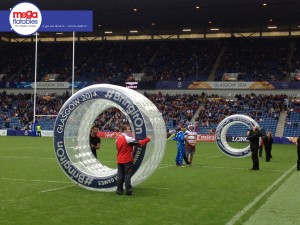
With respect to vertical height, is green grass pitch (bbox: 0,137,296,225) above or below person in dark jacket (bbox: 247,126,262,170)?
below

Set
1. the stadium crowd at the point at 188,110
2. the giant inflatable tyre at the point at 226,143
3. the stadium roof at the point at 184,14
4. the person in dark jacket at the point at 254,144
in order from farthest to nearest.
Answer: the stadium crowd at the point at 188,110 < the stadium roof at the point at 184,14 < the giant inflatable tyre at the point at 226,143 < the person in dark jacket at the point at 254,144

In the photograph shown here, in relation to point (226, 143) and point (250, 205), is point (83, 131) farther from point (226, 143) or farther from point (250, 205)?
point (226, 143)

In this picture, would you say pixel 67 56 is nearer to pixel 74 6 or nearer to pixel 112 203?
pixel 74 6

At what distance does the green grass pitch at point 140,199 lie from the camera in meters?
9.27

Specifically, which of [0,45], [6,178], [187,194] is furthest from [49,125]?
[187,194]

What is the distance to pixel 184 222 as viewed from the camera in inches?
356

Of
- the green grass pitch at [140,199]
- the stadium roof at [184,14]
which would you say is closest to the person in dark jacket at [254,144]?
the green grass pitch at [140,199]

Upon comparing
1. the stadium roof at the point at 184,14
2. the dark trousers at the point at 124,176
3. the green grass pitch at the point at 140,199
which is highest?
the stadium roof at the point at 184,14

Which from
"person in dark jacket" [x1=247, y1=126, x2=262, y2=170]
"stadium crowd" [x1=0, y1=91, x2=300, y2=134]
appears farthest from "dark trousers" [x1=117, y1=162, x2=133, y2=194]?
"stadium crowd" [x1=0, y1=91, x2=300, y2=134]

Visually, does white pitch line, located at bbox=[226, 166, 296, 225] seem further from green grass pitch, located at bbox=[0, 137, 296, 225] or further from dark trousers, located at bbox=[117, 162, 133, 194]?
dark trousers, located at bbox=[117, 162, 133, 194]

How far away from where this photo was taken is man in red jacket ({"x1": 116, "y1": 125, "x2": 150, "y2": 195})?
11.9 m

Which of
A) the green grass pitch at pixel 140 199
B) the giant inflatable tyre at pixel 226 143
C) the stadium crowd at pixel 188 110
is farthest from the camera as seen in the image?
the stadium crowd at pixel 188 110

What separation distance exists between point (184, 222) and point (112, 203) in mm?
2334

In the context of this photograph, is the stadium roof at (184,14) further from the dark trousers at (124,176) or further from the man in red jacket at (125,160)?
the dark trousers at (124,176)
